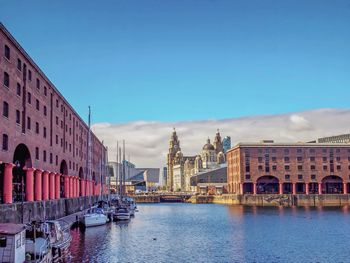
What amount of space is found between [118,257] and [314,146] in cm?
14544

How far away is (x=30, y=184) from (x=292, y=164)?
433ft

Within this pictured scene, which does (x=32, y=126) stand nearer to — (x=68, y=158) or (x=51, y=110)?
(x=51, y=110)

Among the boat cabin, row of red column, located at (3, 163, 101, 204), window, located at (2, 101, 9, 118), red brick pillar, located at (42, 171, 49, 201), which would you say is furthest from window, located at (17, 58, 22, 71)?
the boat cabin

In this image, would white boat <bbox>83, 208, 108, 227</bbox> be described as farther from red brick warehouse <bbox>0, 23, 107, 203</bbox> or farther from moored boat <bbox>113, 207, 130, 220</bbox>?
moored boat <bbox>113, 207, 130, 220</bbox>

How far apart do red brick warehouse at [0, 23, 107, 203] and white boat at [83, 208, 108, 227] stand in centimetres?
696

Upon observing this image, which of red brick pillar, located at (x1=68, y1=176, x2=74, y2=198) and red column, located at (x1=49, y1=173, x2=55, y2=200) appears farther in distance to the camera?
red brick pillar, located at (x1=68, y1=176, x2=74, y2=198)

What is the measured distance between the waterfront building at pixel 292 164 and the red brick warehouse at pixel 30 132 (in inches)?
3503

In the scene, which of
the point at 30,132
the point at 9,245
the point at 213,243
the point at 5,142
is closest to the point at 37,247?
the point at 9,245

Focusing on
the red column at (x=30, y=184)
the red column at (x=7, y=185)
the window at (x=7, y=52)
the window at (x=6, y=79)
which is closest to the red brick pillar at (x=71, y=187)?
the red column at (x=30, y=184)

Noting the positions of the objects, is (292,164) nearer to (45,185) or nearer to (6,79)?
(45,185)

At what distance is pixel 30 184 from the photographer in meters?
71.1

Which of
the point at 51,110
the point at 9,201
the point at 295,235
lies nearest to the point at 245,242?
the point at 295,235

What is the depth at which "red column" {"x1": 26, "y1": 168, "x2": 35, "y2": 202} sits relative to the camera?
7044 cm

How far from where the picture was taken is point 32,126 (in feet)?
241
